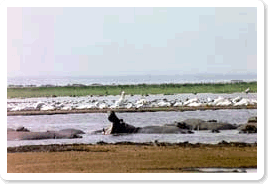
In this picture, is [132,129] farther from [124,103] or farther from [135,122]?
[124,103]

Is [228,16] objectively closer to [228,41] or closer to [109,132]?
[228,41]

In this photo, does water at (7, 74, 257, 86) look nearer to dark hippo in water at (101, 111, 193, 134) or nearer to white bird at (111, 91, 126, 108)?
white bird at (111, 91, 126, 108)

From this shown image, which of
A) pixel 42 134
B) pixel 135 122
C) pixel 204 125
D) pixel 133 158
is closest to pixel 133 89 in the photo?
pixel 135 122

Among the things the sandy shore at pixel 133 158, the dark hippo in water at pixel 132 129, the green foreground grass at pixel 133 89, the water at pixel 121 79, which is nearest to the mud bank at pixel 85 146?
the sandy shore at pixel 133 158

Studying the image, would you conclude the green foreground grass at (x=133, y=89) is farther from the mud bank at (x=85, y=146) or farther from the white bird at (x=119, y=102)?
the mud bank at (x=85, y=146)

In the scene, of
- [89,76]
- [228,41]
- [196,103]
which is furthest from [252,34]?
[89,76]

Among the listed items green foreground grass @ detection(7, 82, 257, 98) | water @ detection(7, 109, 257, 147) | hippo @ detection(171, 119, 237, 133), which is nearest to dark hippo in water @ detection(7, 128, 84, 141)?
water @ detection(7, 109, 257, 147)

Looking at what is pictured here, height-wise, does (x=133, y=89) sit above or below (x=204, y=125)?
above
